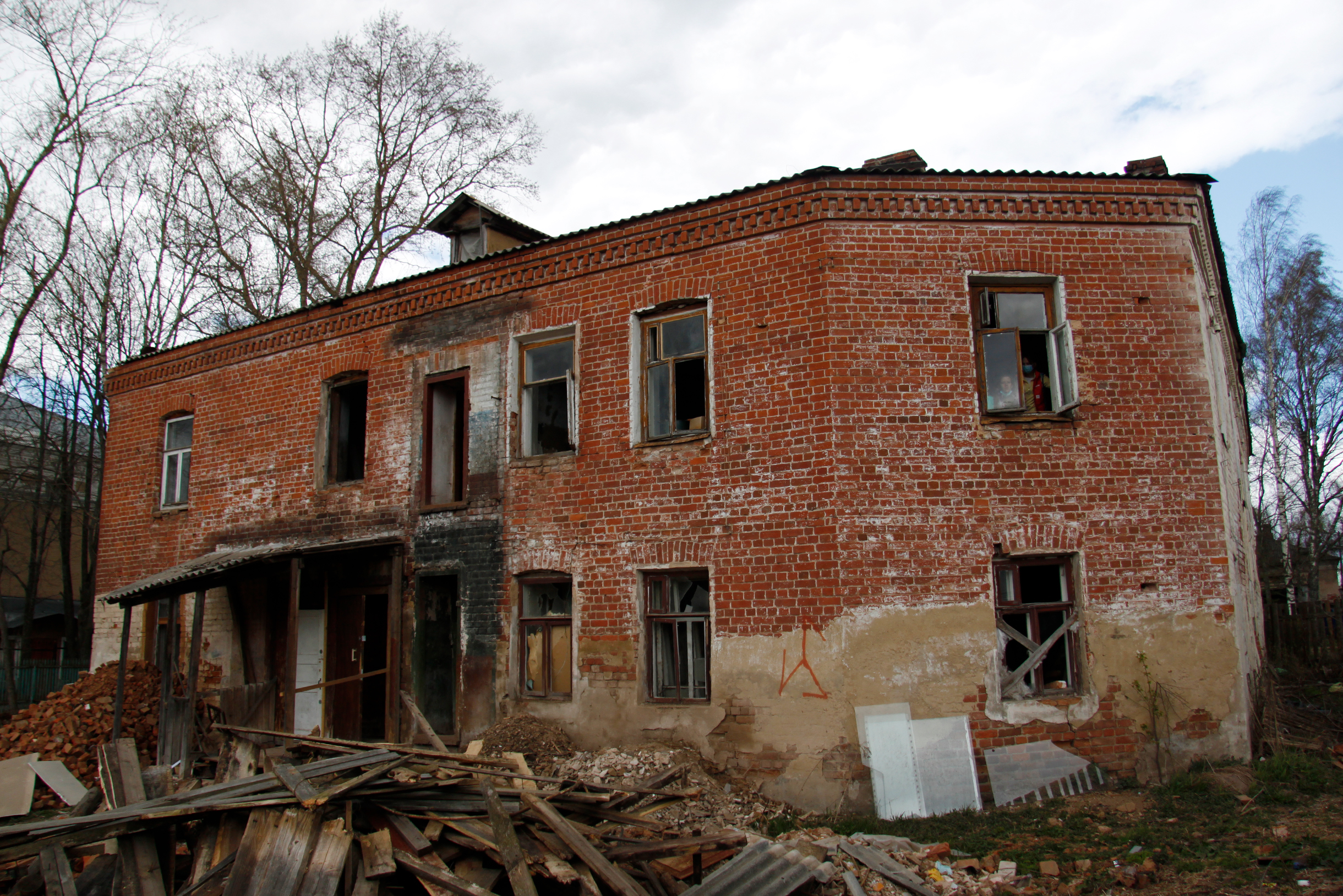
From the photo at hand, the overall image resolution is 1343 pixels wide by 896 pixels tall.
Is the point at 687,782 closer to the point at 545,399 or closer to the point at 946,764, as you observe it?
the point at 946,764

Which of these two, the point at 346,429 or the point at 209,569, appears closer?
the point at 209,569

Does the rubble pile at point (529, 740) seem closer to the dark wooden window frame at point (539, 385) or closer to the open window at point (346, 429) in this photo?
the dark wooden window frame at point (539, 385)

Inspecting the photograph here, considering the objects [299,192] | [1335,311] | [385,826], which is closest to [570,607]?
[385,826]

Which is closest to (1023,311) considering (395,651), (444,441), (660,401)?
(660,401)

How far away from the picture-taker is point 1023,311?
364 inches

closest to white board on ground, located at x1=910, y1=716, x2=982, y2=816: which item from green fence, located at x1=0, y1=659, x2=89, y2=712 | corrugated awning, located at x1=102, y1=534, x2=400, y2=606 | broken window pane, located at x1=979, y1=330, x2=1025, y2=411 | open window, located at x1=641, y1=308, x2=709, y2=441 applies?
broken window pane, located at x1=979, y1=330, x2=1025, y2=411

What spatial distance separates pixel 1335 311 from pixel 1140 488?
18665 mm

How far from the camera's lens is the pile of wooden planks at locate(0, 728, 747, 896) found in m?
5.21

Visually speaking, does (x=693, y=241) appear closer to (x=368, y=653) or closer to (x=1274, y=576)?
(x=368, y=653)

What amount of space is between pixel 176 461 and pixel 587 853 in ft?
40.2

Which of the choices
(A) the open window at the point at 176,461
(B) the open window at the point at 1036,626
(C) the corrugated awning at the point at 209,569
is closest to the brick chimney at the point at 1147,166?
(B) the open window at the point at 1036,626

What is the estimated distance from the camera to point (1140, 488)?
341 inches

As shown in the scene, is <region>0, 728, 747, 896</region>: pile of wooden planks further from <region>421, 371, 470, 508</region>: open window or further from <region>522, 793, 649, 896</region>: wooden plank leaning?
<region>421, 371, 470, 508</region>: open window

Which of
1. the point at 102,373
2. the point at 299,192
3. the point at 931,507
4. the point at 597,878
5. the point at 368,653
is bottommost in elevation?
the point at 597,878
